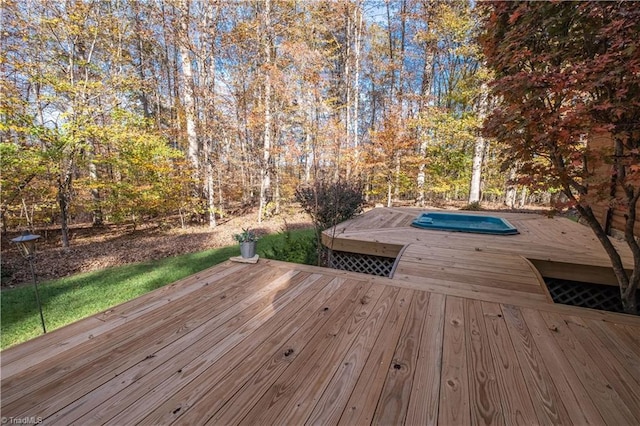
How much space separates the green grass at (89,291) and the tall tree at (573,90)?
2794 mm

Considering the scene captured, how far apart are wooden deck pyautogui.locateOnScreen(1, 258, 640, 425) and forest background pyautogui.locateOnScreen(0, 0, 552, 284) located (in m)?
2.95

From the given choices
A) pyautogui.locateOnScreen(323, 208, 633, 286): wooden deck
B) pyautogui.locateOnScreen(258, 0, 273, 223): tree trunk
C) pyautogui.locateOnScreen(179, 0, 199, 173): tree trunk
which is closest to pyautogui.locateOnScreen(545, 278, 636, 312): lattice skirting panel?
pyautogui.locateOnScreen(323, 208, 633, 286): wooden deck

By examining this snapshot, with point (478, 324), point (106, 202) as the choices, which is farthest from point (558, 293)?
point (106, 202)

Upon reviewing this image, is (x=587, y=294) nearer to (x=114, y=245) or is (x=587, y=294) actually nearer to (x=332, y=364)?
(x=332, y=364)

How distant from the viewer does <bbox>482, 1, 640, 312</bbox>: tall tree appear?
1.54 metres

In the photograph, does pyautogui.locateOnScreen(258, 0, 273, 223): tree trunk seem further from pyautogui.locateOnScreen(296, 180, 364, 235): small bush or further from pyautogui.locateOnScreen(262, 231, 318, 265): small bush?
pyautogui.locateOnScreen(262, 231, 318, 265): small bush

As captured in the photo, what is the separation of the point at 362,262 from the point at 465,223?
267 cm

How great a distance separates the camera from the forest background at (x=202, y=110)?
5.29 meters

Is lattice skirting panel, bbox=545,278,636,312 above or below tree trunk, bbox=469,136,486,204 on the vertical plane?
below

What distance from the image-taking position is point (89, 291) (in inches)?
143

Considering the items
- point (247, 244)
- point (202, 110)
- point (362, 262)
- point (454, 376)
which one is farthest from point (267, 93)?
point (454, 376)

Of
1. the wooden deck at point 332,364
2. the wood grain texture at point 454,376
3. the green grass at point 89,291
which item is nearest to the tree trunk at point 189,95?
the green grass at point 89,291

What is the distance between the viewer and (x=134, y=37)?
8570 mm

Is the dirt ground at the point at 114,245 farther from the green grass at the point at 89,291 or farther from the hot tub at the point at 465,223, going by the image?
the hot tub at the point at 465,223
